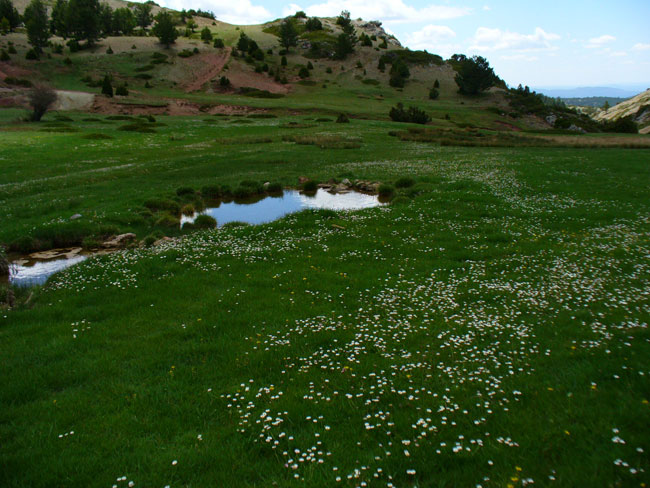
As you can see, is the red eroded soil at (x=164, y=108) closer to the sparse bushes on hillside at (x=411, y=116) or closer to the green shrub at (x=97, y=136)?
the sparse bushes on hillside at (x=411, y=116)

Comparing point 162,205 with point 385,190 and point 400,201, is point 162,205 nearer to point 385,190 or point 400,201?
point 400,201

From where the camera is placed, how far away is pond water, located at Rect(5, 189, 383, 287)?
16.4m

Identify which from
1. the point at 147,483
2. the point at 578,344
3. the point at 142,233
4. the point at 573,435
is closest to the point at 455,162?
the point at 142,233

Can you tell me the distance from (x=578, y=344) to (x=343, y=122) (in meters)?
63.4

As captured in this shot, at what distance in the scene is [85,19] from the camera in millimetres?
115750

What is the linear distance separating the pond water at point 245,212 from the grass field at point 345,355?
2.25 meters

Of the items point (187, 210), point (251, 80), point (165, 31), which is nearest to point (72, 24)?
point (165, 31)

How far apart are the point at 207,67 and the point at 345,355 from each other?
4912 inches

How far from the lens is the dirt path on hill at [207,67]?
344ft

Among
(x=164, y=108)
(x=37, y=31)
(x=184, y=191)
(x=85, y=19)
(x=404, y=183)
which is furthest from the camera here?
(x=85, y=19)

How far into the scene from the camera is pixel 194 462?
5.77 metres

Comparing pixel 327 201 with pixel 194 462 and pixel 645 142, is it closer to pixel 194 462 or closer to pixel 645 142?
A: pixel 194 462

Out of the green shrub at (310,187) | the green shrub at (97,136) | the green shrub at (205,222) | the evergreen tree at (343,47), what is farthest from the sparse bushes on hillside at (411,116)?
the evergreen tree at (343,47)

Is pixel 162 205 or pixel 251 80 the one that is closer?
pixel 162 205
